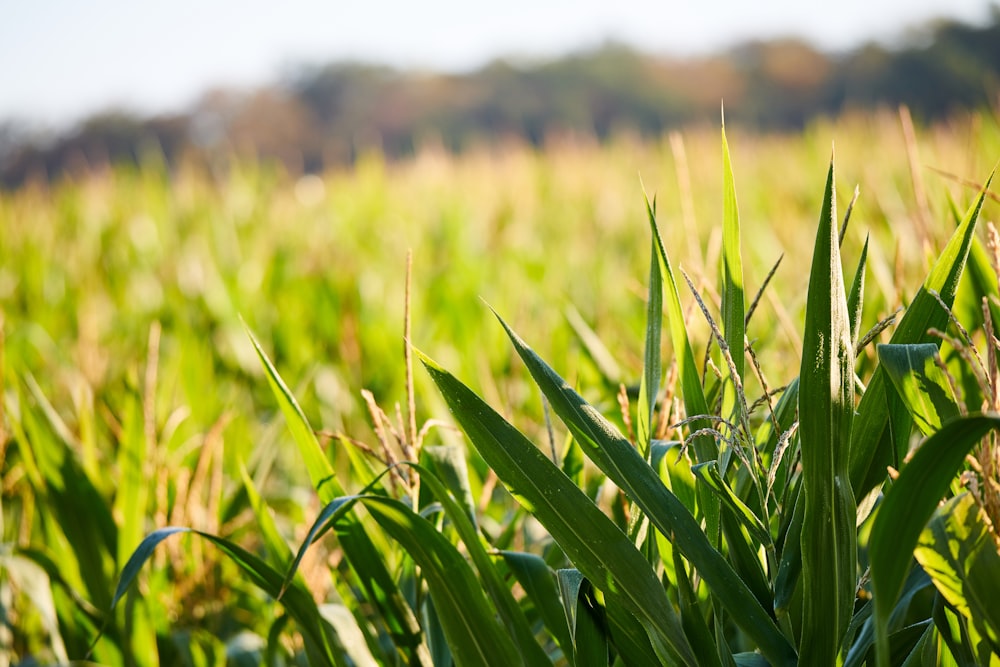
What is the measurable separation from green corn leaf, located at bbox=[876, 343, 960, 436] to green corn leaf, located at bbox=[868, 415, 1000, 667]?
0.25 feet

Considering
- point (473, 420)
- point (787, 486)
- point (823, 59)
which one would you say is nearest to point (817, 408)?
point (787, 486)

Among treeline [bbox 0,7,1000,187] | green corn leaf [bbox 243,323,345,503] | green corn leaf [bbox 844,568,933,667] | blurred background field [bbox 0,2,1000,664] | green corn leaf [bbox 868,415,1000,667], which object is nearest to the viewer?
green corn leaf [bbox 868,415,1000,667]

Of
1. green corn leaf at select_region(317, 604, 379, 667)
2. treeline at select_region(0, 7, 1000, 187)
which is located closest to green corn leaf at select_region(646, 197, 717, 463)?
green corn leaf at select_region(317, 604, 379, 667)

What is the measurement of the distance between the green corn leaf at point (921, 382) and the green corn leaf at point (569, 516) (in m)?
0.19

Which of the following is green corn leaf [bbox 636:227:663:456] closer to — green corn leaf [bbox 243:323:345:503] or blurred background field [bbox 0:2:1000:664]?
blurred background field [bbox 0:2:1000:664]

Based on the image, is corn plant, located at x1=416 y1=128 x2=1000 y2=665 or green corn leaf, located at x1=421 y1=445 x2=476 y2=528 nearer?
corn plant, located at x1=416 y1=128 x2=1000 y2=665

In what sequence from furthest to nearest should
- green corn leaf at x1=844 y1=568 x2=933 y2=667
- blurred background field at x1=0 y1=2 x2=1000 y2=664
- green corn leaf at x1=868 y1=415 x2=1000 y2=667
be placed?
blurred background field at x1=0 y1=2 x2=1000 y2=664
green corn leaf at x1=844 y1=568 x2=933 y2=667
green corn leaf at x1=868 y1=415 x2=1000 y2=667

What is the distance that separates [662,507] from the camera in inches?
20.6

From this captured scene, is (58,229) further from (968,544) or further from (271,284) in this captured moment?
(968,544)

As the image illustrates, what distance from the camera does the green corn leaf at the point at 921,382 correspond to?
0.49 metres

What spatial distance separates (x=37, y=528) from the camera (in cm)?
122

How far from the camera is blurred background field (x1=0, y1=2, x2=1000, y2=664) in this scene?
0.95 m

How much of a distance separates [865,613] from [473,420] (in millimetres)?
291

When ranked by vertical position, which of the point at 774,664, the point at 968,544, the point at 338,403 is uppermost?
the point at 968,544
